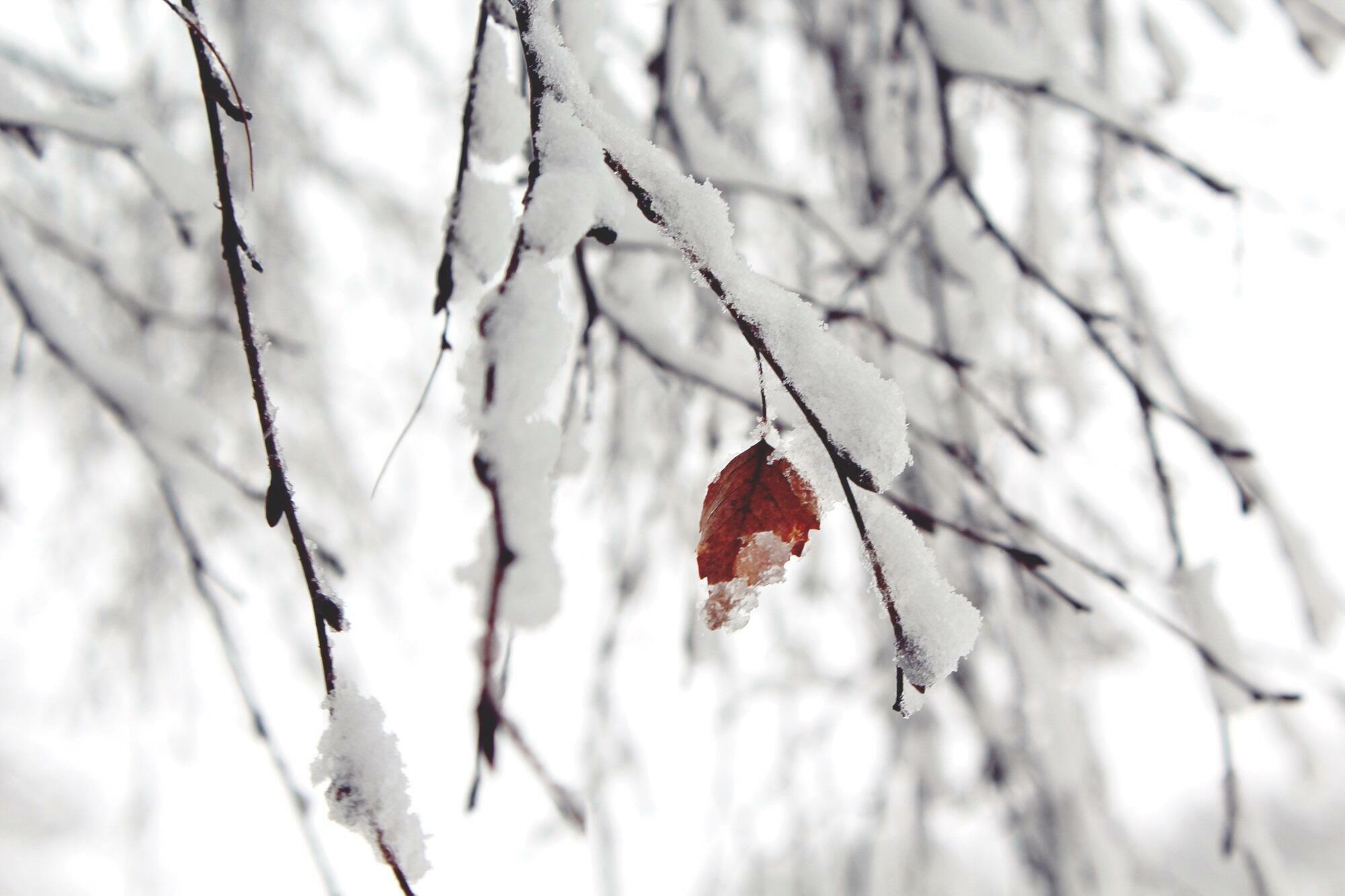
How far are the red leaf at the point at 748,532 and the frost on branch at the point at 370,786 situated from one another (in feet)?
0.49

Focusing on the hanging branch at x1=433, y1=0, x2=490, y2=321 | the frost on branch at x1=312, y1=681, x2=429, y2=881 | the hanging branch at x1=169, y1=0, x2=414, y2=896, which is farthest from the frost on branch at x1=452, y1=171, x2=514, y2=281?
the frost on branch at x1=312, y1=681, x2=429, y2=881

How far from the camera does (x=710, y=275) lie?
328 mm

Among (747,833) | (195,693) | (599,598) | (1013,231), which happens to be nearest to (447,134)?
(599,598)

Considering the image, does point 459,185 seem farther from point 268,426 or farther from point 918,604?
point 918,604

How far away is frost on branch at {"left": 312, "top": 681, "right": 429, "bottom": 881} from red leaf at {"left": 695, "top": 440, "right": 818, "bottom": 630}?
15 centimetres

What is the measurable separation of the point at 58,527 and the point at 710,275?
2706mm

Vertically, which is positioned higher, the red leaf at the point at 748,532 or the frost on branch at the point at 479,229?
the frost on branch at the point at 479,229

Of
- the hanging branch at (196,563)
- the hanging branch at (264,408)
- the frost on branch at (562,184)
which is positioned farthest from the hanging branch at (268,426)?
the hanging branch at (196,563)

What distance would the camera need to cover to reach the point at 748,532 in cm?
39

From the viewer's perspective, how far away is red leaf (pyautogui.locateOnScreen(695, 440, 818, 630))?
387mm

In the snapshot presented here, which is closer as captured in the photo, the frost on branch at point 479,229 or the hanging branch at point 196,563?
the frost on branch at point 479,229

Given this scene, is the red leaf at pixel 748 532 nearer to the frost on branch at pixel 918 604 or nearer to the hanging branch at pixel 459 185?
the frost on branch at pixel 918 604

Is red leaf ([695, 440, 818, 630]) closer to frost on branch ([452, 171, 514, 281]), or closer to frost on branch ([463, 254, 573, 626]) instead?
frost on branch ([463, 254, 573, 626])

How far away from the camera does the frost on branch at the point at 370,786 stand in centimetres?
34
